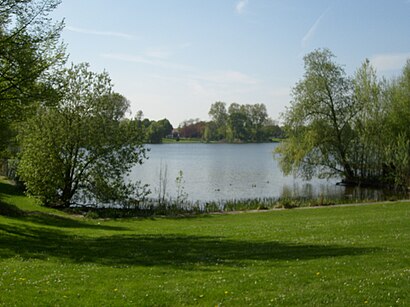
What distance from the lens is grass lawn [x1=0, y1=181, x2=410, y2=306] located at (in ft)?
25.6

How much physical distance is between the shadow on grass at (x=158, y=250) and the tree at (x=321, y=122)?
31.9 meters

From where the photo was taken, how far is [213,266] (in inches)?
406

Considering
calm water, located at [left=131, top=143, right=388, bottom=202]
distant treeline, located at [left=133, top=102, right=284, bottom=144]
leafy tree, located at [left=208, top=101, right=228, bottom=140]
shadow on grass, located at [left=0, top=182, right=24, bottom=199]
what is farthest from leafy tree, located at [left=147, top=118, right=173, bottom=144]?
shadow on grass, located at [left=0, top=182, right=24, bottom=199]

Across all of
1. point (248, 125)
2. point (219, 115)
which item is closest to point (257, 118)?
point (248, 125)

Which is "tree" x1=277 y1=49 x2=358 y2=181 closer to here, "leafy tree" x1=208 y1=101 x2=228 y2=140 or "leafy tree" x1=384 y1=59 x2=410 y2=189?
"leafy tree" x1=384 y1=59 x2=410 y2=189

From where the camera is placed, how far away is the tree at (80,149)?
2848 cm

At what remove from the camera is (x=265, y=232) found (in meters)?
16.2

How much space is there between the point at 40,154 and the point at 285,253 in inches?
819

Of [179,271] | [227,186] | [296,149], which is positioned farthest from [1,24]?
[296,149]

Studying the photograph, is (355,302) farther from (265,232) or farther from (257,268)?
(265,232)

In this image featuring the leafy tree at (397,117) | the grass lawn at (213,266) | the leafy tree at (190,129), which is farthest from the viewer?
the leafy tree at (190,129)

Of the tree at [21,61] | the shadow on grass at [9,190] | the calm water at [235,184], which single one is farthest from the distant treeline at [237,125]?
the tree at [21,61]

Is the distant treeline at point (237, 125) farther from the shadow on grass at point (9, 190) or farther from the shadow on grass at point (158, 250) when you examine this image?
the shadow on grass at point (158, 250)

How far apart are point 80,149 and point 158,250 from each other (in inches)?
740
